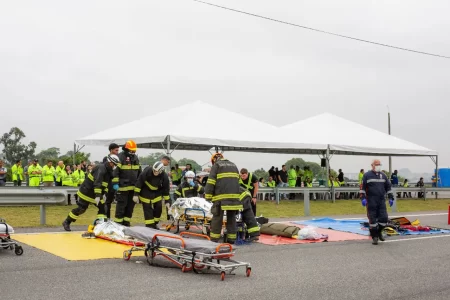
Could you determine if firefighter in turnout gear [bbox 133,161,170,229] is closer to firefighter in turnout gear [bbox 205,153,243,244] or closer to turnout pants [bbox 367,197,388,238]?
firefighter in turnout gear [bbox 205,153,243,244]

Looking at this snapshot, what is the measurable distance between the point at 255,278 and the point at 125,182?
590 centimetres

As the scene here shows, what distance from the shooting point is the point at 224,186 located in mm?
11758

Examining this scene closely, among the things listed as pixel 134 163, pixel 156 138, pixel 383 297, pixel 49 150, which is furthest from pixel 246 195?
pixel 49 150

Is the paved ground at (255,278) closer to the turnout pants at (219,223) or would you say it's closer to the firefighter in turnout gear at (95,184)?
the turnout pants at (219,223)

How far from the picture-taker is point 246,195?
13203mm

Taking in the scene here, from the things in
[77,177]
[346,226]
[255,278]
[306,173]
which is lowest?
[346,226]

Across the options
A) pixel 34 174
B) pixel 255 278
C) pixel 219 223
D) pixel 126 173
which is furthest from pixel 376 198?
pixel 34 174

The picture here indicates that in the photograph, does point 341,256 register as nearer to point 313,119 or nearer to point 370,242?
point 370,242

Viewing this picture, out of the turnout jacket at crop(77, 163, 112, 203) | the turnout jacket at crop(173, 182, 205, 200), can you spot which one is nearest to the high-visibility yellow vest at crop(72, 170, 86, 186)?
the turnout jacket at crop(173, 182, 205, 200)

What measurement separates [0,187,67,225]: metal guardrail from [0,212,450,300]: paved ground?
4653mm

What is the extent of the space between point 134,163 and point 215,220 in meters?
3.15

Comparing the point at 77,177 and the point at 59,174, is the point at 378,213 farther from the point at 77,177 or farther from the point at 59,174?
the point at 59,174

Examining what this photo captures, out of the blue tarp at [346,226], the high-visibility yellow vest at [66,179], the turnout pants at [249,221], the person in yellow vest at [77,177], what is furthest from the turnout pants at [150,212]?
the high-visibility yellow vest at [66,179]

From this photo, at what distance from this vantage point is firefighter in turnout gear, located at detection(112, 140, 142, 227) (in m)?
13.4
